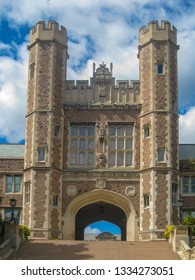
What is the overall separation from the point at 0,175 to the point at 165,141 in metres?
10.9

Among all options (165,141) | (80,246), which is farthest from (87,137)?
(80,246)

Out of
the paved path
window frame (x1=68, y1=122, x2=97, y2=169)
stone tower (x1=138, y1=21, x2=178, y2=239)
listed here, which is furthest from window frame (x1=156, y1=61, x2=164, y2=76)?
the paved path

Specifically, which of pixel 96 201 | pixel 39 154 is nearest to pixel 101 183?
pixel 96 201

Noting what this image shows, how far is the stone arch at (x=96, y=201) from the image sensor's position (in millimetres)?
36125

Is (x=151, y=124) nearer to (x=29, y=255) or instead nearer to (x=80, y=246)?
(x=80, y=246)

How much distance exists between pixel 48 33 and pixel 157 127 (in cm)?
942

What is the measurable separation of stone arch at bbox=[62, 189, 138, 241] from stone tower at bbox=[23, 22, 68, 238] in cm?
73

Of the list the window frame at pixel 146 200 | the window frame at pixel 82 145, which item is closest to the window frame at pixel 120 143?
the window frame at pixel 82 145

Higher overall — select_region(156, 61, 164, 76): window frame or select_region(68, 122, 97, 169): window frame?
select_region(156, 61, 164, 76): window frame

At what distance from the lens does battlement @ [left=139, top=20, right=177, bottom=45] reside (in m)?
37.8

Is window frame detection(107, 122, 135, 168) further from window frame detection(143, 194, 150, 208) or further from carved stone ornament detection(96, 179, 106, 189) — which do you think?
Answer: window frame detection(143, 194, 150, 208)

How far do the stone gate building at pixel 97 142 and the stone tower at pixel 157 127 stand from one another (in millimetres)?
60

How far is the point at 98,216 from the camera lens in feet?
141

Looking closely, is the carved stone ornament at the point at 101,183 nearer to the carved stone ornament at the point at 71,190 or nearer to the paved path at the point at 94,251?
the carved stone ornament at the point at 71,190
